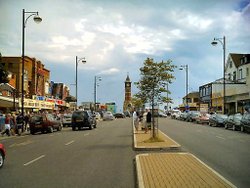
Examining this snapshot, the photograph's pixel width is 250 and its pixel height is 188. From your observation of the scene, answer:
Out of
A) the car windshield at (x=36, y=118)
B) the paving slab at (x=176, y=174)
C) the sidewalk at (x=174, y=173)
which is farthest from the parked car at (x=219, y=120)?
the paving slab at (x=176, y=174)

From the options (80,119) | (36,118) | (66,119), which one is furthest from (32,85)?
(36,118)

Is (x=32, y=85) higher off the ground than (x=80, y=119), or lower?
higher

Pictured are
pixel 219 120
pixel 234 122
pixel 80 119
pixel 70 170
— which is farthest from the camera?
pixel 219 120

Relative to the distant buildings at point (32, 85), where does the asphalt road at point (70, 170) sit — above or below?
below

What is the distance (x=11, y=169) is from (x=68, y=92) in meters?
77.6

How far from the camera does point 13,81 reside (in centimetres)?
4962

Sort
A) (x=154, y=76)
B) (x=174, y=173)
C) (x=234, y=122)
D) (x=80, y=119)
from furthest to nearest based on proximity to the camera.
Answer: (x=80, y=119), (x=234, y=122), (x=154, y=76), (x=174, y=173)

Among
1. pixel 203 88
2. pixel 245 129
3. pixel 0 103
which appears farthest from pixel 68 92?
pixel 245 129

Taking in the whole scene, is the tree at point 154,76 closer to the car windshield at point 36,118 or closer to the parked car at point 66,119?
the car windshield at point 36,118

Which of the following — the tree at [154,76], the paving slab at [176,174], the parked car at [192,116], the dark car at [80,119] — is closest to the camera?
the paving slab at [176,174]

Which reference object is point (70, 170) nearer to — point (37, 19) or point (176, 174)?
point (176, 174)

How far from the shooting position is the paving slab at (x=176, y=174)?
27.2 feet

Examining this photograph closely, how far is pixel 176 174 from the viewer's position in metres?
9.55

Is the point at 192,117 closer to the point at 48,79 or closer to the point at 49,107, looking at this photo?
the point at 49,107
